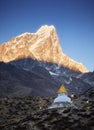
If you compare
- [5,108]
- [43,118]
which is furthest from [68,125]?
[5,108]

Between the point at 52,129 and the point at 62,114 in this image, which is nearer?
the point at 52,129

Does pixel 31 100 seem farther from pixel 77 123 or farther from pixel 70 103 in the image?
pixel 77 123

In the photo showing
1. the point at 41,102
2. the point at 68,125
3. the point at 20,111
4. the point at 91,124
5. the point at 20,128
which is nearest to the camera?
the point at 91,124

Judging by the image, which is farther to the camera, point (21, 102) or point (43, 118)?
point (21, 102)

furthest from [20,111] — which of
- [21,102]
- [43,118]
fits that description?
[43,118]

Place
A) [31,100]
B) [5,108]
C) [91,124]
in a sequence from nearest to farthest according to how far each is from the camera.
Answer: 1. [91,124]
2. [5,108]
3. [31,100]

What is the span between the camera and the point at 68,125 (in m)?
39.3

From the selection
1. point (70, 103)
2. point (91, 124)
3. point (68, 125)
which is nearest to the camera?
point (91, 124)

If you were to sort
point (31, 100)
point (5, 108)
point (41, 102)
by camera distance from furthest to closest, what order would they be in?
point (31, 100) → point (41, 102) → point (5, 108)

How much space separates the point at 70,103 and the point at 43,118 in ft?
29.7

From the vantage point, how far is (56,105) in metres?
53.4

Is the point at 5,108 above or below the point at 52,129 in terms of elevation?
above

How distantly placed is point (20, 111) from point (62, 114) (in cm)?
3162

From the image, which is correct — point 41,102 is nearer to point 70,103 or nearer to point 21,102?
point 21,102
